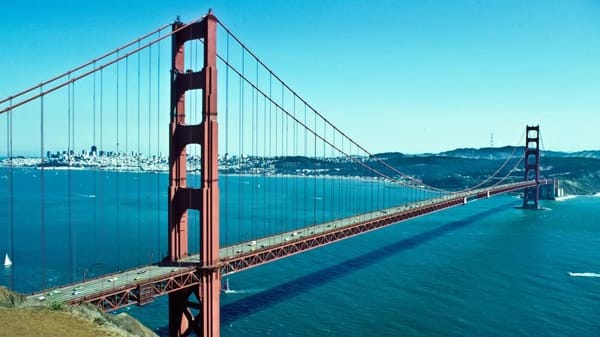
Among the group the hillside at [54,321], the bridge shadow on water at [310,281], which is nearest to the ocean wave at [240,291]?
the bridge shadow on water at [310,281]

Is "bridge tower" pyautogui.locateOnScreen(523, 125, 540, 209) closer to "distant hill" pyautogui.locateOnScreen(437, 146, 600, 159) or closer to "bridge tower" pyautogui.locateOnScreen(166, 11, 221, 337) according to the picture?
"bridge tower" pyautogui.locateOnScreen(166, 11, 221, 337)

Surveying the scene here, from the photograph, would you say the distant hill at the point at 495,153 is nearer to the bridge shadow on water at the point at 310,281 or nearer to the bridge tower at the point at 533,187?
the bridge tower at the point at 533,187

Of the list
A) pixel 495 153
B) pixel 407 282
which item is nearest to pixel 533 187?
pixel 407 282

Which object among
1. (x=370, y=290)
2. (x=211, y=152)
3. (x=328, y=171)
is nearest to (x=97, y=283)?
(x=211, y=152)

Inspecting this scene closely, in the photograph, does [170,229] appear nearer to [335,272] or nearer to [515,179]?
[335,272]

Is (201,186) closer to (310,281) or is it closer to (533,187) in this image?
(310,281)
